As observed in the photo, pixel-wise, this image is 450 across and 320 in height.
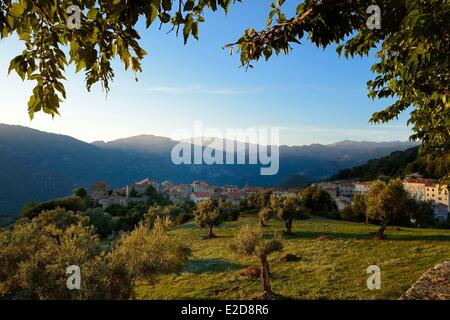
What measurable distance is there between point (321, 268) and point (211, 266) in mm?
10133

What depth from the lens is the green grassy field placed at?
2055 cm

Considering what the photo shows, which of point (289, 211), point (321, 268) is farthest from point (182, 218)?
point (321, 268)

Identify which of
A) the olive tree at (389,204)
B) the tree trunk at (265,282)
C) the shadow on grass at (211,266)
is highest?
the olive tree at (389,204)

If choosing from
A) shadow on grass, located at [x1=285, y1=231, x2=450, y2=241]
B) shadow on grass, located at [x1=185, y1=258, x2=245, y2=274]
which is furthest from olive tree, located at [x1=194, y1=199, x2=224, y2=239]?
shadow on grass, located at [x1=185, y1=258, x2=245, y2=274]

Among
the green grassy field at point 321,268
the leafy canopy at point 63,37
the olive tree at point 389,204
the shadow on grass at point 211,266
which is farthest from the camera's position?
the olive tree at point 389,204

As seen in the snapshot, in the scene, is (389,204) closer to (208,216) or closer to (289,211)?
(289,211)

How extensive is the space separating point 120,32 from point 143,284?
2572 centimetres

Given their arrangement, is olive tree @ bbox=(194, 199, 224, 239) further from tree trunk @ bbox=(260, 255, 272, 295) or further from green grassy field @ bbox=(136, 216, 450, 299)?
tree trunk @ bbox=(260, 255, 272, 295)

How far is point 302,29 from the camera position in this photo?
4.83 meters

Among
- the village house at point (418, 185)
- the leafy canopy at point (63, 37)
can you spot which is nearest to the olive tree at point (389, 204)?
the leafy canopy at point (63, 37)

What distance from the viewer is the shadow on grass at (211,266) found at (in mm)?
28672

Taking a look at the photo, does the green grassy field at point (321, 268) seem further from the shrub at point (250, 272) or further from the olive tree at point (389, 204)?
the olive tree at point (389, 204)

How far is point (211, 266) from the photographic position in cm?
3011

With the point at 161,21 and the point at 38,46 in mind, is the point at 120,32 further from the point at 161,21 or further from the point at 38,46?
the point at 38,46
